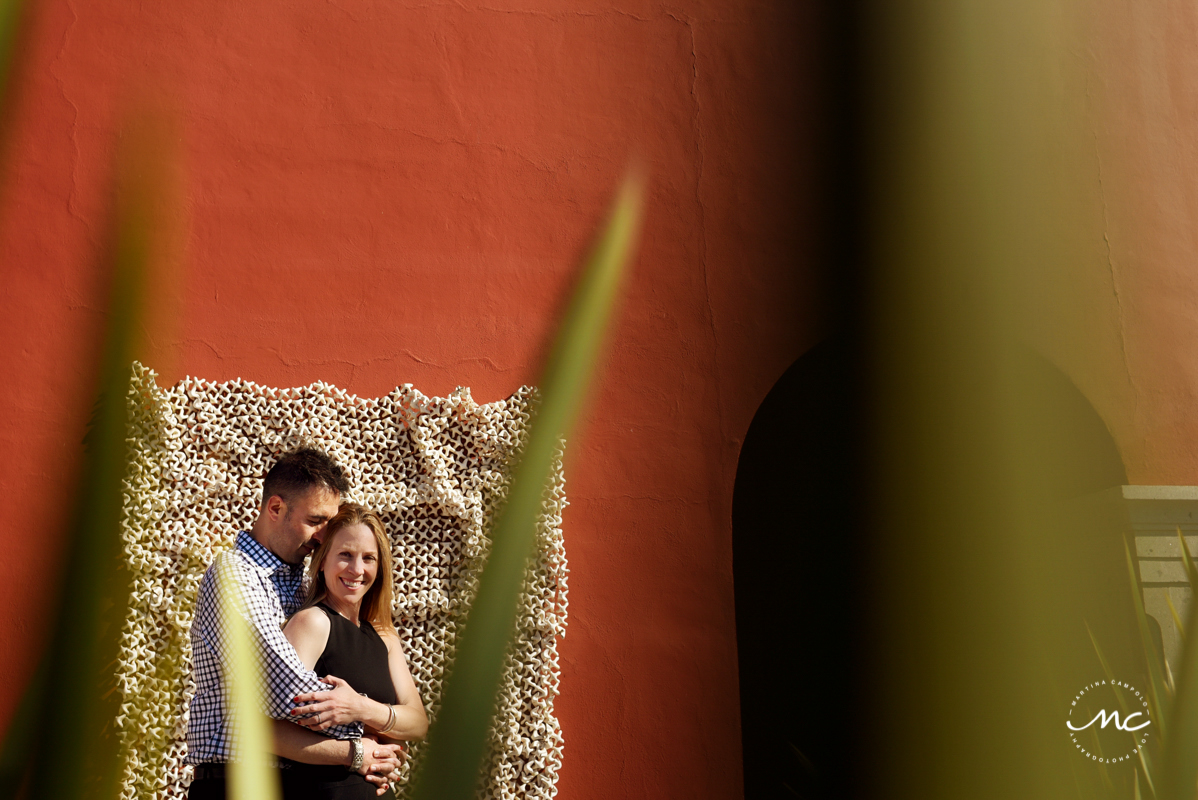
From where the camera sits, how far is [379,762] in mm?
2205

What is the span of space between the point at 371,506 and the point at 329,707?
94cm

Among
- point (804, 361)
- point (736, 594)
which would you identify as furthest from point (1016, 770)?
point (804, 361)

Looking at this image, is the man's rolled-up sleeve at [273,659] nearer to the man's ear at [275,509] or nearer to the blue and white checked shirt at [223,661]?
the blue and white checked shirt at [223,661]

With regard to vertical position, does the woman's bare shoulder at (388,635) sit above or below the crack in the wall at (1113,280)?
below

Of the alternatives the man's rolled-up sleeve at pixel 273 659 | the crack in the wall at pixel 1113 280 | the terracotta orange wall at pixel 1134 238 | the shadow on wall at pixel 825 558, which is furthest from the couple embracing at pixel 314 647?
the crack in the wall at pixel 1113 280

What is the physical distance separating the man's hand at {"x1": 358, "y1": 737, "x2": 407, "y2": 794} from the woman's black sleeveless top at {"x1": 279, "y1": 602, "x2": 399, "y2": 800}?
0.02 metres

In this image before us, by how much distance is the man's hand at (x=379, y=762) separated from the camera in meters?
2.18

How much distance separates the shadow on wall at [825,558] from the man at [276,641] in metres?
1.35

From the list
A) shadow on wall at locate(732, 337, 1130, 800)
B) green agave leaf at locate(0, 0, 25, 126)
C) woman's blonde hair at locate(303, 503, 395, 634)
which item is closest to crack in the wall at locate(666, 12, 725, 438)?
shadow on wall at locate(732, 337, 1130, 800)

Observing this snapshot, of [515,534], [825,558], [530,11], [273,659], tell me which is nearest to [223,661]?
[273,659]

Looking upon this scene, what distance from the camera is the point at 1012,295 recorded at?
3604 mm

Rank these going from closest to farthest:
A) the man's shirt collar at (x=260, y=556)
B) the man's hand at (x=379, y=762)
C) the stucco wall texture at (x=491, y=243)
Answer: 1. the man's hand at (x=379, y=762)
2. the man's shirt collar at (x=260, y=556)
3. the stucco wall texture at (x=491, y=243)

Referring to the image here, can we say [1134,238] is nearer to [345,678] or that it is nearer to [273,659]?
[345,678]

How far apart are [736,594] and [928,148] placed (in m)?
1.83
